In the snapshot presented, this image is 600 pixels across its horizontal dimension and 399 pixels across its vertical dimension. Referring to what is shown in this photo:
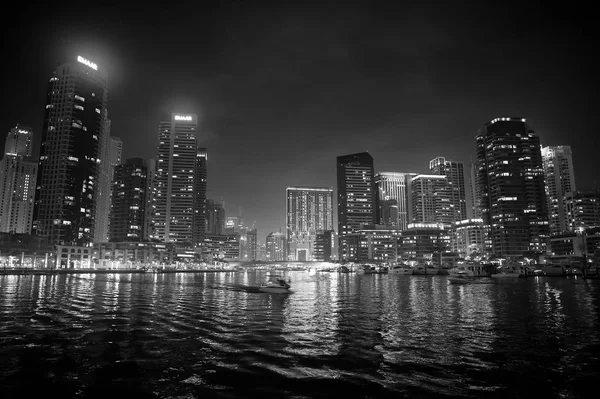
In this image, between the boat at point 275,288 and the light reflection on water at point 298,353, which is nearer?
the light reflection on water at point 298,353

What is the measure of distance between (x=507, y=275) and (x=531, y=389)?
14066 cm

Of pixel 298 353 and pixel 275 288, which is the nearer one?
pixel 298 353

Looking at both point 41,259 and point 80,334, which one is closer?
point 80,334

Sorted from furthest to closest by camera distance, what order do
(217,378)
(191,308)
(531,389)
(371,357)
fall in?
1. (191,308)
2. (371,357)
3. (217,378)
4. (531,389)

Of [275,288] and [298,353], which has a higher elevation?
[298,353]

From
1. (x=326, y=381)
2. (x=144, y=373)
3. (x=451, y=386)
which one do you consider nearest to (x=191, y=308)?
(x=144, y=373)

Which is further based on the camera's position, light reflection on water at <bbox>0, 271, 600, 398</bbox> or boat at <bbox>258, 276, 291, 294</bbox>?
boat at <bbox>258, 276, 291, 294</bbox>

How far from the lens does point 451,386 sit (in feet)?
58.6

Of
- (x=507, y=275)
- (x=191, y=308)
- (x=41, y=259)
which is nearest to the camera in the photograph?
(x=191, y=308)

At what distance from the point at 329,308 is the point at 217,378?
31.7 m

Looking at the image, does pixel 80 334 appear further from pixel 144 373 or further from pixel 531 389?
pixel 531 389

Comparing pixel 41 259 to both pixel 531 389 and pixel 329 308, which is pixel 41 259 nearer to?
pixel 329 308

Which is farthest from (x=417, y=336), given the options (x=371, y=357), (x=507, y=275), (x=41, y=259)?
(x=41, y=259)

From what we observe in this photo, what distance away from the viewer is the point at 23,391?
16531 mm
